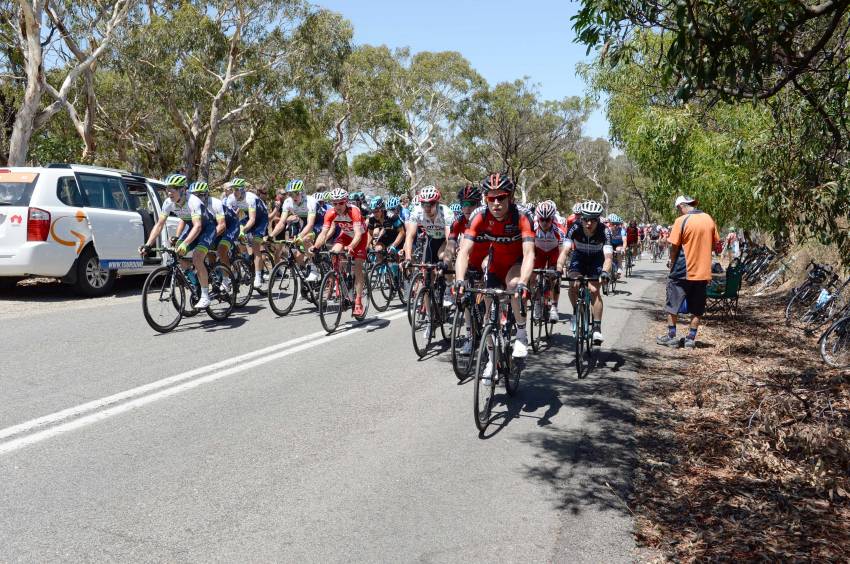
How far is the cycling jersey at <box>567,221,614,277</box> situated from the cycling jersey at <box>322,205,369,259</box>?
3.18m

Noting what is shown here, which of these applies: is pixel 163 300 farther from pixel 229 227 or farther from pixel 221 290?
pixel 229 227

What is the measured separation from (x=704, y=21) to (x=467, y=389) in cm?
401

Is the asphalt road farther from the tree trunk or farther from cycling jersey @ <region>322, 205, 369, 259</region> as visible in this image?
the tree trunk

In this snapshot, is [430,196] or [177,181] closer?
[430,196]

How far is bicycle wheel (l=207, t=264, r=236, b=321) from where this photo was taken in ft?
33.7

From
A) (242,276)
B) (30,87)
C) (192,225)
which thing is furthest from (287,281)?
(30,87)

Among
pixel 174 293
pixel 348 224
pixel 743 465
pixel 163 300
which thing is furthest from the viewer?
pixel 348 224

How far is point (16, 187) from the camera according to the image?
36.5 ft

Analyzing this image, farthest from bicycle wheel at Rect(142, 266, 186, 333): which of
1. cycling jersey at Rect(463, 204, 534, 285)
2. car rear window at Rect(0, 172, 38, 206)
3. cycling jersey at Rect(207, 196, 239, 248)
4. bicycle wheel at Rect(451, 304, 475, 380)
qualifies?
cycling jersey at Rect(463, 204, 534, 285)

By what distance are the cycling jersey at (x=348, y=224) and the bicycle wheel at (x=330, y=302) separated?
0.54 m

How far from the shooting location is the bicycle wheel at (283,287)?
10.8 m

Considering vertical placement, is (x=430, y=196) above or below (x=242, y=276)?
above

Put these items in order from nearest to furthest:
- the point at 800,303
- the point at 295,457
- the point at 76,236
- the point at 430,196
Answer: the point at 295,457
the point at 430,196
the point at 76,236
the point at 800,303

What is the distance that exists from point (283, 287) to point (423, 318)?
10.2ft
